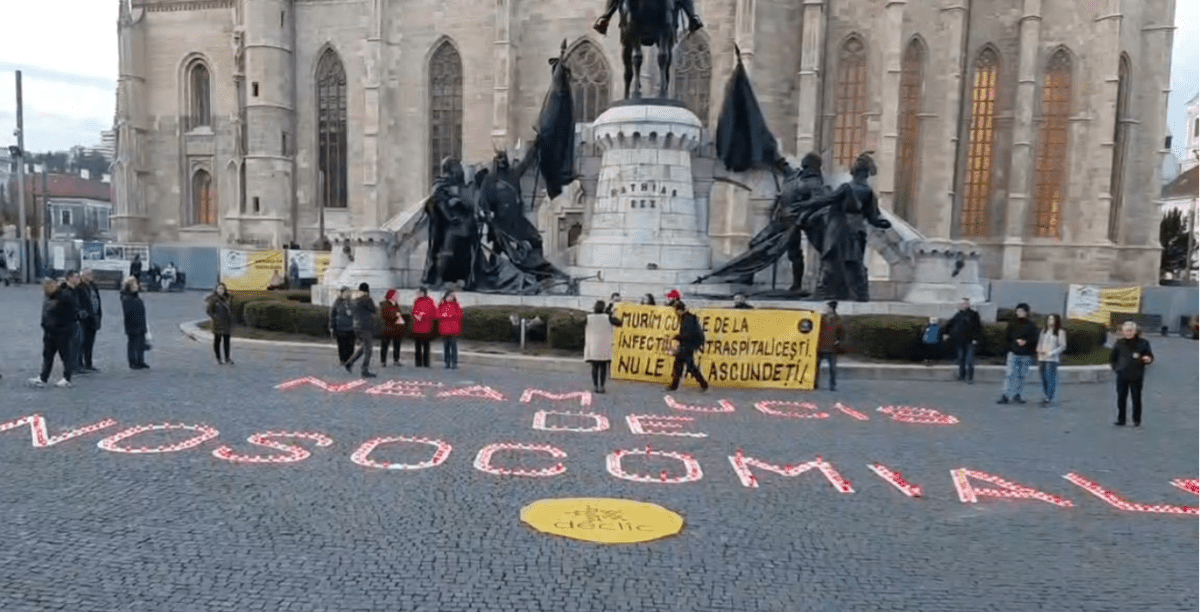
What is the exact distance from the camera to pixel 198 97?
46.5 metres

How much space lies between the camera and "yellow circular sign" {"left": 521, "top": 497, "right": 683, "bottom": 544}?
6047mm

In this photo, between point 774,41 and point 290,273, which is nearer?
point 290,273

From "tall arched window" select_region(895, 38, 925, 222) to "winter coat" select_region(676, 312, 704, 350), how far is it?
1206 inches

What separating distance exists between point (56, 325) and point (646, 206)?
1247 cm

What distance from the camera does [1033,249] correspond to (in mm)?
39000

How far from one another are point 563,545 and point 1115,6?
135 ft

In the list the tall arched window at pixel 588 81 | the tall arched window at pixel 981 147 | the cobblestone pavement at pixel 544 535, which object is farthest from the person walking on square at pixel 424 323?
the tall arched window at pixel 981 147

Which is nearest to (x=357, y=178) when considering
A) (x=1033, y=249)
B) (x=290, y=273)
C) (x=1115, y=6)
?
(x=290, y=273)

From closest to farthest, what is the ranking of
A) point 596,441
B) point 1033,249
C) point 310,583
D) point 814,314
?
point 310,583 → point 596,441 → point 814,314 → point 1033,249

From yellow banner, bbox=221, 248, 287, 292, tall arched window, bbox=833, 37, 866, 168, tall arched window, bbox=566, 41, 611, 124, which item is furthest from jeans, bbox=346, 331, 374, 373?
tall arched window, bbox=833, 37, 866, 168

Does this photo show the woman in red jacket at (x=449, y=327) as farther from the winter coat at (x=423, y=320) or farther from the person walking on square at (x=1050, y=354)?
the person walking on square at (x=1050, y=354)

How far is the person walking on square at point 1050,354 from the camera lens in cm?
1223

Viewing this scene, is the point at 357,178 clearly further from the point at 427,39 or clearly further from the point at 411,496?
the point at 411,496

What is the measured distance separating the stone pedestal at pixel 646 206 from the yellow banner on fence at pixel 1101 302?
15233 mm
